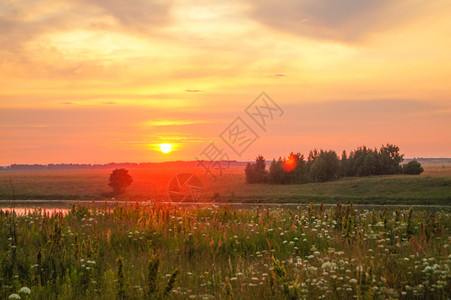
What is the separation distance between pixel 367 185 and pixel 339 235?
4343 centimetres

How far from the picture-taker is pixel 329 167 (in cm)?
6700

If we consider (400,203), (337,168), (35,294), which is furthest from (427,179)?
(35,294)

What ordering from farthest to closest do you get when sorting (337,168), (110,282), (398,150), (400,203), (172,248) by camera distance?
(398,150), (337,168), (400,203), (172,248), (110,282)

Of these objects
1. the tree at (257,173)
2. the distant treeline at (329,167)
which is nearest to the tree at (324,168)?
the distant treeline at (329,167)

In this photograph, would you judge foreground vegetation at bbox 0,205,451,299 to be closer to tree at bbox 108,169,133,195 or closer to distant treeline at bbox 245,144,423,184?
tree at bbox 108,169,133,195

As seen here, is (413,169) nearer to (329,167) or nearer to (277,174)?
(329,167)

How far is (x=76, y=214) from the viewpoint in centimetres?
1548

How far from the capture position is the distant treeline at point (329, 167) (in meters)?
67.3

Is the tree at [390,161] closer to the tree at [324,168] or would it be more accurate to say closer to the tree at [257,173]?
the tree at [324,168]

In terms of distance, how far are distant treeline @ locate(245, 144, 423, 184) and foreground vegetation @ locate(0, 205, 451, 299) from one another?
5408cm

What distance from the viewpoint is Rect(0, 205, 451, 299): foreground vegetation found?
627 cm

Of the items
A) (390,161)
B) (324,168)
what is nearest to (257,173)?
(324,168)

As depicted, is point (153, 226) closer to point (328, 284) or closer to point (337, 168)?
point (328, 284)

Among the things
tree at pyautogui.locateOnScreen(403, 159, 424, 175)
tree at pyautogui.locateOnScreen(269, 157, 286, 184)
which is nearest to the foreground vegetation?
tree at pyautogui.locateOnScreen(269, 157, 286, 184)
